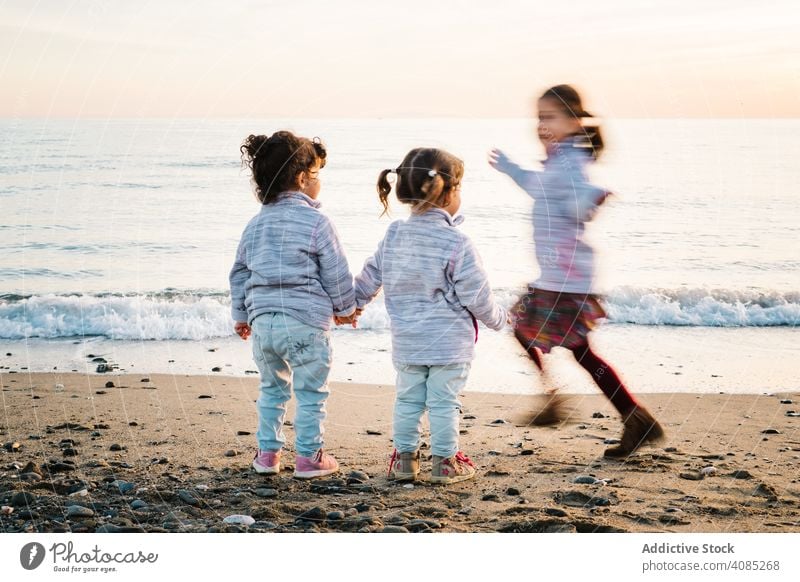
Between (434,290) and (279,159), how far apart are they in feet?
3.33

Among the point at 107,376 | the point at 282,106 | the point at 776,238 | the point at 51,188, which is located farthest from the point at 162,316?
the point at 776,238

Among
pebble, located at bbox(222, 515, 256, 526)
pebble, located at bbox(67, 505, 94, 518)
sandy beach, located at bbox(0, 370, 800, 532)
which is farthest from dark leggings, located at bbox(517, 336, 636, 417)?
pebble, located at bbox(67, 505, 94, 518)

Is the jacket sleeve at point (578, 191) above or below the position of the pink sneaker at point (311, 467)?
above

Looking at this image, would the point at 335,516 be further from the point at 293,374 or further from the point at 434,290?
the point at 434,290

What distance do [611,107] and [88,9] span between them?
3746 mm

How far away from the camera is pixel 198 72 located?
657 centimetres

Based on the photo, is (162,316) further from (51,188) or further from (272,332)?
(51,188)

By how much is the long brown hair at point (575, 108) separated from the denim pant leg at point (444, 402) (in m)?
1.35

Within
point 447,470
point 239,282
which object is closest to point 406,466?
point 447,470

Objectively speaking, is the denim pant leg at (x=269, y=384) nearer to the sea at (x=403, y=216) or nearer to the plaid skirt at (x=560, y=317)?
the sea at (x=403, y=216)

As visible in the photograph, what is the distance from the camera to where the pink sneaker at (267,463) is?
455 cm

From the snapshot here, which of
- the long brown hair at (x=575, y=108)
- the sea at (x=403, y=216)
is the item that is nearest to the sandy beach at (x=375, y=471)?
the sea at (x=403, y=216)
